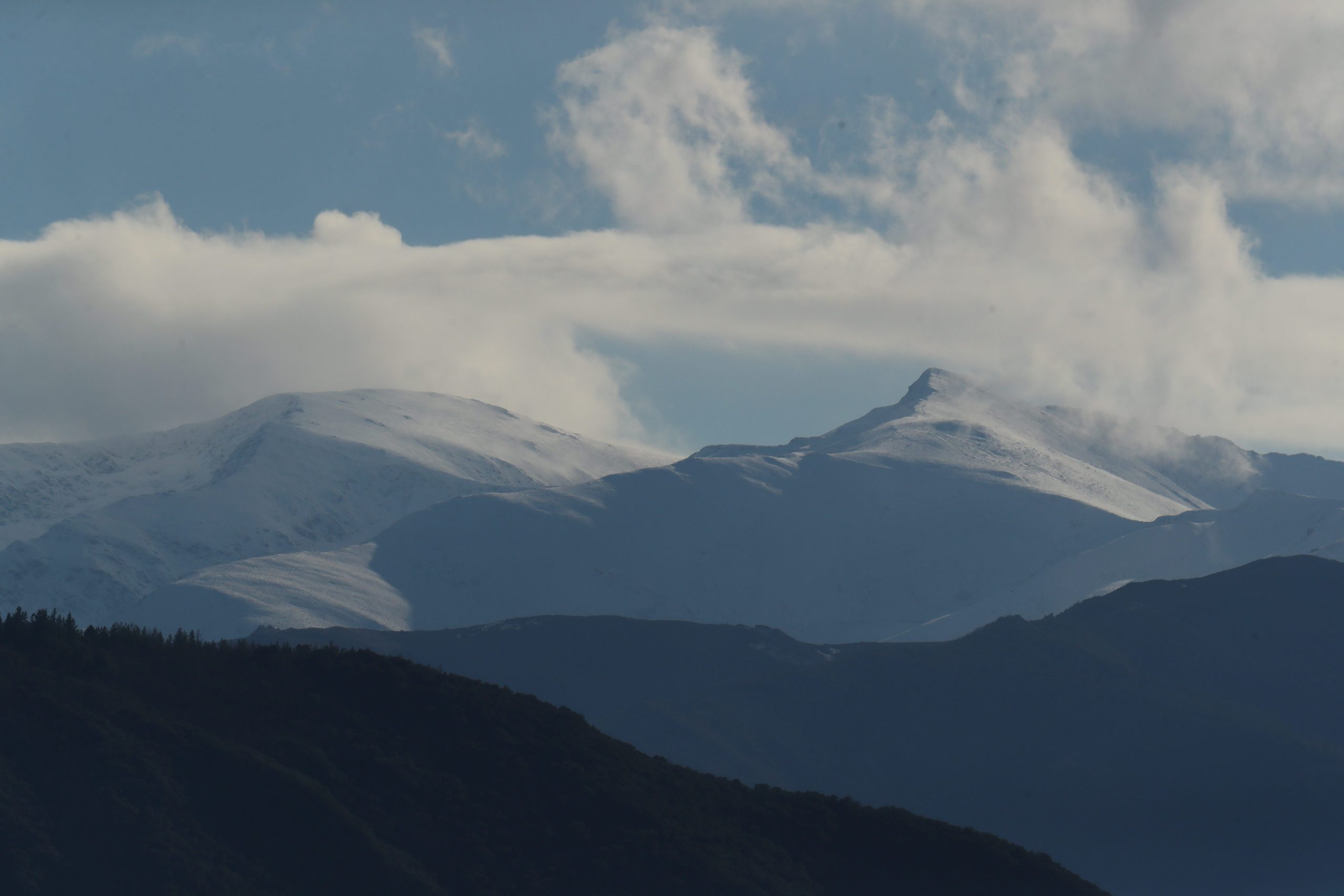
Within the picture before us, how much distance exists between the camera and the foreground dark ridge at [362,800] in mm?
50406

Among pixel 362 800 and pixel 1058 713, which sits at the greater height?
pixel 1058 713

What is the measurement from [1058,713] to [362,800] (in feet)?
375

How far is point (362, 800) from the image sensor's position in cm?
5634

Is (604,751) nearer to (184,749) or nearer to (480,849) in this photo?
(480,849)

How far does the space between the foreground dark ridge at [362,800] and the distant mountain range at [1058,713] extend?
240 feet

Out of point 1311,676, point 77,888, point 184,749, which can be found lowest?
point 77,888

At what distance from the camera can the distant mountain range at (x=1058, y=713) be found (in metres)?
135

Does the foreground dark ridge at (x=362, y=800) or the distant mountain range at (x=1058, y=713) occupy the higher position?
the distant mountain range at (x=1058, y=713)

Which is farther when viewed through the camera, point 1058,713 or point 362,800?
point 1058,713

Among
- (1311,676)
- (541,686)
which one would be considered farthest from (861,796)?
(1311,676)

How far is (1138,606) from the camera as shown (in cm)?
19050

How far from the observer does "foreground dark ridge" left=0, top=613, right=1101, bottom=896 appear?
50.4 metres

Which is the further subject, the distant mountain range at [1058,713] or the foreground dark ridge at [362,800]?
the distant mountain range at [1058,713]

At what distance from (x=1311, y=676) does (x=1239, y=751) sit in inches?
1297
